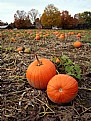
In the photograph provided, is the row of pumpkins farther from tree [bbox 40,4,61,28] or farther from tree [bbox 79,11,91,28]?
tree [bbox 79,11,91,28]

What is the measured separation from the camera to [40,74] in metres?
2.97

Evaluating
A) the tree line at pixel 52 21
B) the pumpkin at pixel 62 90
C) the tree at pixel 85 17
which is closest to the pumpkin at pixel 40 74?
the pumpkin at pixel 62 90

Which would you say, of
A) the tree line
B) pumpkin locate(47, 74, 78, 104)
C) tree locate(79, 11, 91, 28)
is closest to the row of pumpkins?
pumpkin locate(47, 74, 78, 104)

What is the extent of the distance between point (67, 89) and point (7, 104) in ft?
2.30

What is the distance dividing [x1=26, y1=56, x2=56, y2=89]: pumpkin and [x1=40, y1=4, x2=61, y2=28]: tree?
5828cm

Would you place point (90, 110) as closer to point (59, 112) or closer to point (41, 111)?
point (59, 112)

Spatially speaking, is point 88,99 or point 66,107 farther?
point 88,99

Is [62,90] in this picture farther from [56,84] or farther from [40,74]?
[40,74]

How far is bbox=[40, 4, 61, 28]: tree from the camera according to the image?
60781 mm

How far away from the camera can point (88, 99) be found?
9.40 ft

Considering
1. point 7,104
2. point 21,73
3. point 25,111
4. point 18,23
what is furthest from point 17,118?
point 18,23

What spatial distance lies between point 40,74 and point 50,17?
59.9 meters

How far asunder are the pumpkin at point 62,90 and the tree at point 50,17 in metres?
58.6

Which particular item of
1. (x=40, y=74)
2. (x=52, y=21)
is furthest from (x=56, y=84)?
(x=52, y=21)
